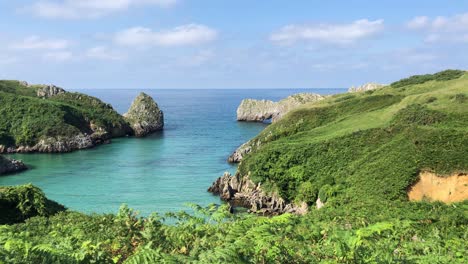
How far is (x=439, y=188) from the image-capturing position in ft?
110

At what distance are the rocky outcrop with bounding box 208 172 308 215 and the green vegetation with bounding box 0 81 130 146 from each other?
5217 centimetres

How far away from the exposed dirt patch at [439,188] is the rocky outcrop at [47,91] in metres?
119

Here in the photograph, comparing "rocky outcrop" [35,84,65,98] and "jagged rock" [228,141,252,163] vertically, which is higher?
"rocky outcrop" [35,84,65,98]

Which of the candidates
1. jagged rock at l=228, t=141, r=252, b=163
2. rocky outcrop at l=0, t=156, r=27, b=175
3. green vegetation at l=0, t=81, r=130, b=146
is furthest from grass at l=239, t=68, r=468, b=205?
green vegetation at l=0, t=81, r=130, b=146

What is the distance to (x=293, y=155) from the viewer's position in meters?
50.0

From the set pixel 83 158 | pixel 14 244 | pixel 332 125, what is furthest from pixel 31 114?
pixel 14 244

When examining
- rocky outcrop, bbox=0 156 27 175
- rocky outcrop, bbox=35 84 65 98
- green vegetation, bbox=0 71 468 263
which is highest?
rocky outcrop, bbox=35 84 65 98

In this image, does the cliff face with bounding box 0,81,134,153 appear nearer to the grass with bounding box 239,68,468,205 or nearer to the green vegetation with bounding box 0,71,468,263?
the green vegetation with bounding box 0,71,468,263

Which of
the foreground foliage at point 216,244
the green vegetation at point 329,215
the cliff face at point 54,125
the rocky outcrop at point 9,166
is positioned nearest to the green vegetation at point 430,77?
the green vegetation at point 329,215

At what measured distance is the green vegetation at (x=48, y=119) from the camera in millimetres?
86750

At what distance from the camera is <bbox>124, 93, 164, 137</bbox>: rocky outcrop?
11100 centimetres

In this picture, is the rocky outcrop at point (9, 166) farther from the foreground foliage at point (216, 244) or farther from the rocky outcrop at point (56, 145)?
the foreground foliage at point (216, 244)

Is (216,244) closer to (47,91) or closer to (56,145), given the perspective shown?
(56,145)

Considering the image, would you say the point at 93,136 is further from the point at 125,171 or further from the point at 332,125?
the point at 332,125
